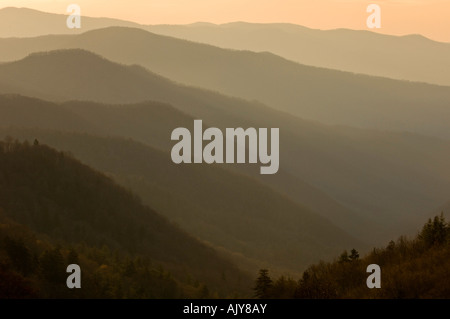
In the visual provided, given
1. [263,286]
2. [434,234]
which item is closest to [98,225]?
[434,234]

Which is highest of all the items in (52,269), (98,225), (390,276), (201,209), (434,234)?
(201,209)

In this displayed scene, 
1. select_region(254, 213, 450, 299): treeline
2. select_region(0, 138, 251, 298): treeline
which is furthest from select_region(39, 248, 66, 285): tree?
select_region(0, 138, 251, 298): treeline

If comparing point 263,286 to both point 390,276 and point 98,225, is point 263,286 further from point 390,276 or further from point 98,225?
point 98,225

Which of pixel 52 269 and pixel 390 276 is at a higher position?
pixel 52 269

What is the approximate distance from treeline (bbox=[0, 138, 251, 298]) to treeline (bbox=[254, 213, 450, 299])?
18116 millimetres

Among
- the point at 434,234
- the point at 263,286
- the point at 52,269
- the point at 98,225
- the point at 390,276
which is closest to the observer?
the point at 390,276

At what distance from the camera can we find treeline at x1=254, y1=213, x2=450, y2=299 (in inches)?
901

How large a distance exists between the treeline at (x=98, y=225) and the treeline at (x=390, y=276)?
1812cm

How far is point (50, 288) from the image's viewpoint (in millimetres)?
30859

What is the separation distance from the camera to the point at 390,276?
24375 mm

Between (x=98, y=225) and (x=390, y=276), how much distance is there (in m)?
68.5

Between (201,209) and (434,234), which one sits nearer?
(434,234)
